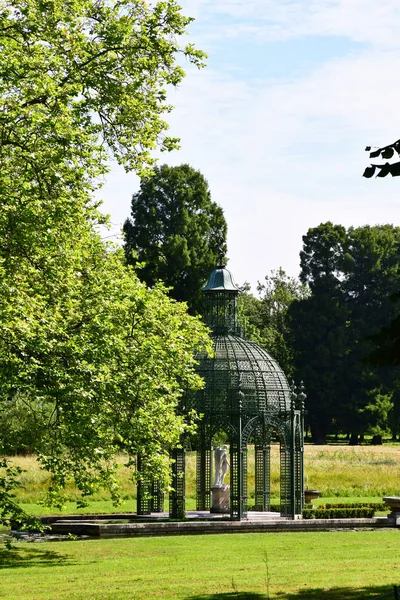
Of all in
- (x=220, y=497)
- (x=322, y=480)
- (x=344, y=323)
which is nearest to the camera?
(x=220, y=497)

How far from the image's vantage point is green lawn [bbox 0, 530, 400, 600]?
16.2 metres

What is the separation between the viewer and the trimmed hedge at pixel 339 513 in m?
31.4

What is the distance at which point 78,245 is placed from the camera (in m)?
21.3

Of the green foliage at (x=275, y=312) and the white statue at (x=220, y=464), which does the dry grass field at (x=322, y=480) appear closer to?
the white statue at (x=220, y=464)

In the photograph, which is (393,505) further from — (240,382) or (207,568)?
(207,568)

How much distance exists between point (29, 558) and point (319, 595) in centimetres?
912

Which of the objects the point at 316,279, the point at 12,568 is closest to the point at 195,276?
the point at 316,279

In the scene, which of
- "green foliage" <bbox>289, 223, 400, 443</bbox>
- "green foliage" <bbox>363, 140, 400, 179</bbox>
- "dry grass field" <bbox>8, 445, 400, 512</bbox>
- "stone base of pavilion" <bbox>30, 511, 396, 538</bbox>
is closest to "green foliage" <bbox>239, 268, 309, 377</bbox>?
"green foliage" <bbox>289, 223, 400, 443</bbox>

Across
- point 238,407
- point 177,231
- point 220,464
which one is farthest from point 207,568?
point 177,231

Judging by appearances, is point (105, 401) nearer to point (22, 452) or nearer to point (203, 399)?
point (203, 399)

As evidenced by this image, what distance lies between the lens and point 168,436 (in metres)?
22.6

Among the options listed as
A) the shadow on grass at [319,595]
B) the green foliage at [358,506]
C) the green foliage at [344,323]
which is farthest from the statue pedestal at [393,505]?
the green foliage at [344,323]

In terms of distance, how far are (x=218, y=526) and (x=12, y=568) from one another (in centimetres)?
957

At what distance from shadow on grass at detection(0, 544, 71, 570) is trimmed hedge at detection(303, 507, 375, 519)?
986cm
